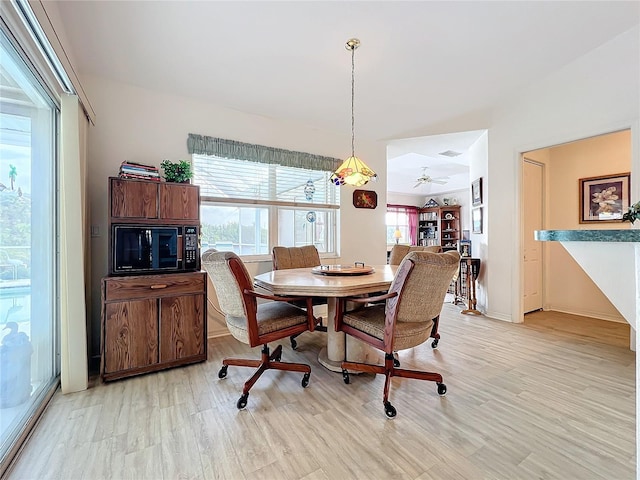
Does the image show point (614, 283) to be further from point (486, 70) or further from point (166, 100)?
point (166, 100)

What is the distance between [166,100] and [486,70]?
132 inches

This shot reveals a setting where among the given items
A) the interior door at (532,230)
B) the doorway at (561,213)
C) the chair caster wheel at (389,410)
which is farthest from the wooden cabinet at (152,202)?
the interior door at (532,230)

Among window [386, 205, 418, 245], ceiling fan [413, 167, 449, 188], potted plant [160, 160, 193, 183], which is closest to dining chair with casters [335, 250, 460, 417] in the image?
potted plant [160, 160, 193, 183]

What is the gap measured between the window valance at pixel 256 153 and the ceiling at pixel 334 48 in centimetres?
44

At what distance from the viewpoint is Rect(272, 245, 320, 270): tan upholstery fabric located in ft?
10.5

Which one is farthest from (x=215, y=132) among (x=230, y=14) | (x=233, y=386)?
(x=233, y=386)

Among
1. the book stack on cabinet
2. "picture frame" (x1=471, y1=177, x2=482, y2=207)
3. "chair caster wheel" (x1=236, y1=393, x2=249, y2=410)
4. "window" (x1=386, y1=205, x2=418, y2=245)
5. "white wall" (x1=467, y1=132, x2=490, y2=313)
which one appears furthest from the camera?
"window" (x1=386, y1=205, x2=418, y2=245)

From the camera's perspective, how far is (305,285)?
1.94m

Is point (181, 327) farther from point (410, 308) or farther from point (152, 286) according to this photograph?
point (410, 308)

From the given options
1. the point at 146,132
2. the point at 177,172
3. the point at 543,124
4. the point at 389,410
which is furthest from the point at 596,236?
the point at 146,132

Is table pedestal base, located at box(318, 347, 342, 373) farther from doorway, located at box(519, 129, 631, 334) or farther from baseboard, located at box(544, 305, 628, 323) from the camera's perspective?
baseboard, located at box(544, 305, 628, 323)

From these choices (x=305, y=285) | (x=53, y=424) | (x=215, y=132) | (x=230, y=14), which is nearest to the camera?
(x=53, y=424)

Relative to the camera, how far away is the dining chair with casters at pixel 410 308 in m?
1.74

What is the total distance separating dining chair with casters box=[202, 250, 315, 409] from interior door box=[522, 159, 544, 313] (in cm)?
370
